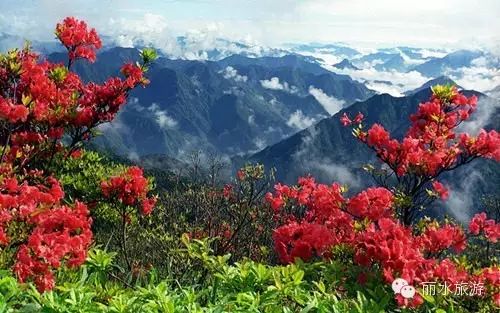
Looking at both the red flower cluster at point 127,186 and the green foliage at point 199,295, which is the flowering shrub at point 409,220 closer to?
the green foliage at point 199,295

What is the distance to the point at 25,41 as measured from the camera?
10.8 m

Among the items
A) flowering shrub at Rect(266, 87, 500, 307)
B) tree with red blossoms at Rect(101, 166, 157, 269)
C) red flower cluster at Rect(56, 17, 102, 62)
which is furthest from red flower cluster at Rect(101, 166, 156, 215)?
red flower cluster at Rect(56, 17, 102, 62)

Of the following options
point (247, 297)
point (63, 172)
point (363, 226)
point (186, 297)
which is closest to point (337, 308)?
point (247, 297)

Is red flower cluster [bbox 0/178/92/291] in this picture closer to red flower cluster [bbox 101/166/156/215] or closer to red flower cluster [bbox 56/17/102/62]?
red flower cluster [bbox 101/166/156/215]

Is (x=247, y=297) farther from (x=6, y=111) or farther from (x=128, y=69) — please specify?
(x=128, y=69)

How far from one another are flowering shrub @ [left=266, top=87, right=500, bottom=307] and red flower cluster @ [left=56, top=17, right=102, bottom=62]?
20.6 ft

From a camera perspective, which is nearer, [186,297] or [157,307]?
[157,307]

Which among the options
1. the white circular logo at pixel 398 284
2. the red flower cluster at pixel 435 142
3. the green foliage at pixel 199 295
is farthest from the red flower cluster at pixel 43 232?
the red flower cluster at pixel 435 142

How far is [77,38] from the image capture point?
11938 millimetres

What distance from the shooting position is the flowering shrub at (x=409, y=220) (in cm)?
655

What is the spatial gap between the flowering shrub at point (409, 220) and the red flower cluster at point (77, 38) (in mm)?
6266

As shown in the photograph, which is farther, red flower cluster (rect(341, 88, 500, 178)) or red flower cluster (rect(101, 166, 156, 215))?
red flower cluster (rect(101, 166, 156, 215))

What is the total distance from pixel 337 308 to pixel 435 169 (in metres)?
4.81

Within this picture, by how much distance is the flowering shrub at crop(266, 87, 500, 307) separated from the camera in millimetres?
6547
